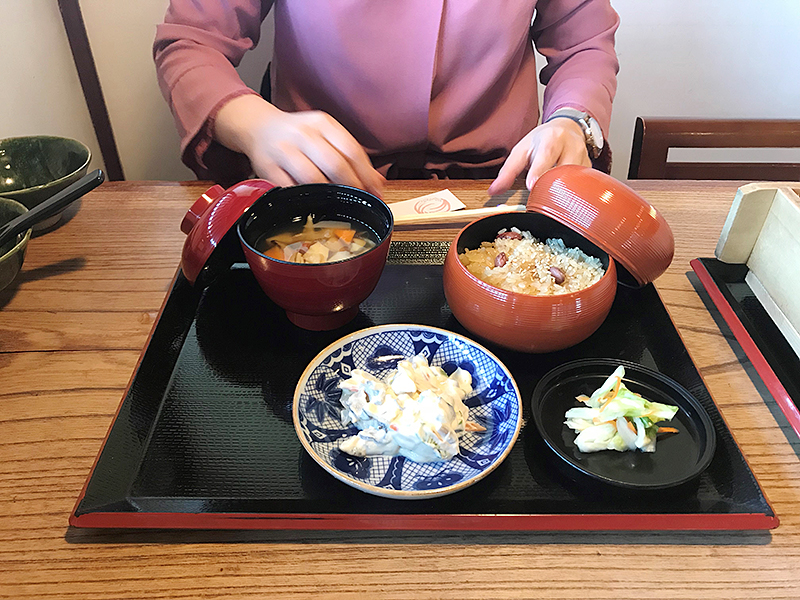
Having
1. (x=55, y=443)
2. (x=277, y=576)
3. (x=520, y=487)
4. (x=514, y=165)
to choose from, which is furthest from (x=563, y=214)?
(x=55, y=443)

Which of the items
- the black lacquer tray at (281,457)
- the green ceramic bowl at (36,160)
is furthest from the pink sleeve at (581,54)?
the green ceramic bowl at (36,160)

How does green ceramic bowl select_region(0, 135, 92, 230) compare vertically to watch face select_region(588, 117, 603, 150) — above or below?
below

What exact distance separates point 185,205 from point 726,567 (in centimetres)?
116

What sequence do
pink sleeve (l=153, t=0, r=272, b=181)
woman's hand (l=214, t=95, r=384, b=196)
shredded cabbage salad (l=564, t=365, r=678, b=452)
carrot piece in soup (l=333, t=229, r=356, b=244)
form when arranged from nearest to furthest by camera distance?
shredded cabbage salad (l=564, t=365, r=678, b=452) → carrot piece in soup (l=333, t=229, r=356, b=244) → woman's hand (l=214, t=95, r=384, b=196) → pink sleeve (l=153, t=0, r=272, b=181)

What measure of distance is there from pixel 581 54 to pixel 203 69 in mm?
928

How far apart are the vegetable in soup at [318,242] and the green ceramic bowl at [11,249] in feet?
1.31

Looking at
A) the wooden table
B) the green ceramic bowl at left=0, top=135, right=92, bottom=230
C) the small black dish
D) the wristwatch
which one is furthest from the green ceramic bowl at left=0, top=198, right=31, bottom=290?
the wristwatch

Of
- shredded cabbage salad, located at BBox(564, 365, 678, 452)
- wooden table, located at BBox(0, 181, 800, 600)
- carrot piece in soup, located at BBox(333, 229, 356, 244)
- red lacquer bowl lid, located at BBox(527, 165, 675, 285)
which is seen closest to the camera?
wooden table, located at BBox(0, 181, 800, 600)

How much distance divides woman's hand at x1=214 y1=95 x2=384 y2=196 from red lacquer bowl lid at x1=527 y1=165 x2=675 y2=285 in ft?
1.30

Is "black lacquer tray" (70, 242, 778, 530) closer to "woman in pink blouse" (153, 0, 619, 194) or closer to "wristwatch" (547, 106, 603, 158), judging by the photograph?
"woman in pink blouse" (153, 0, 619, 194)

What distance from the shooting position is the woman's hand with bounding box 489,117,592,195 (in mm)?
1153

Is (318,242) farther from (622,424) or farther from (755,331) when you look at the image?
(755,331)

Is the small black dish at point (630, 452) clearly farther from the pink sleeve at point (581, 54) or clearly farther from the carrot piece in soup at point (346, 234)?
the pink sleeve at point (581, 54)

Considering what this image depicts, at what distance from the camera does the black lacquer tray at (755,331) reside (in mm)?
776
